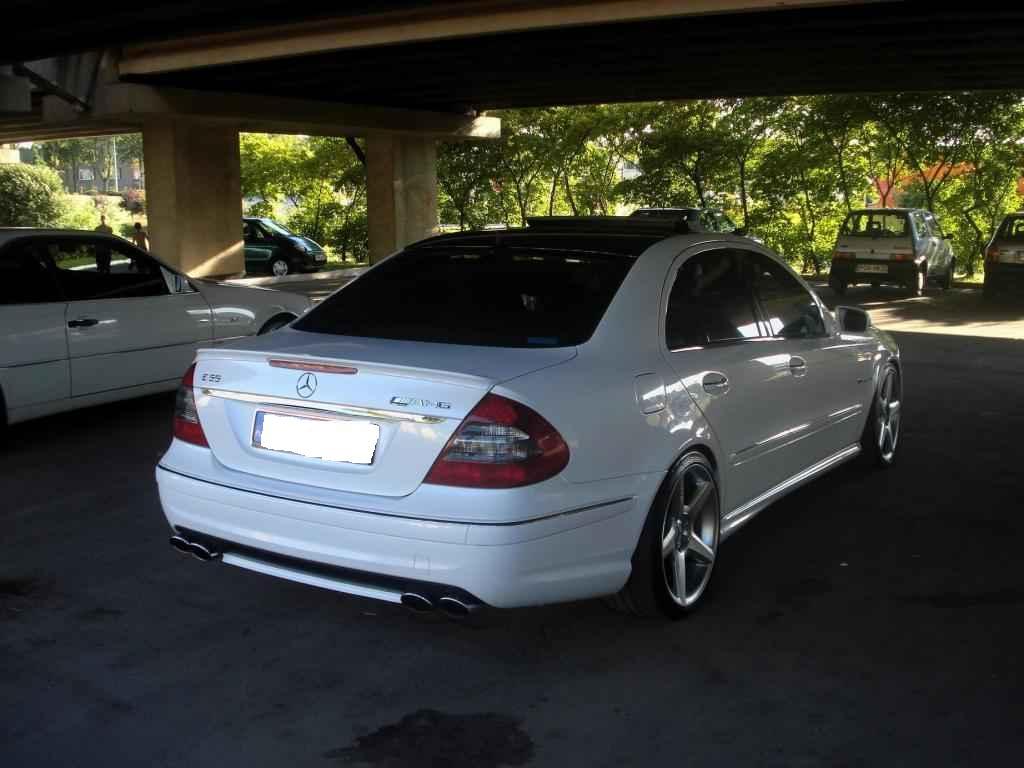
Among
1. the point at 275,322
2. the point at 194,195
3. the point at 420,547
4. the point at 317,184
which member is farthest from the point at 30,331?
the point at 317,184

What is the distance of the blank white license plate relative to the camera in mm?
3988

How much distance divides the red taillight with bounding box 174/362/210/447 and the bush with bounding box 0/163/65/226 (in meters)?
46.9

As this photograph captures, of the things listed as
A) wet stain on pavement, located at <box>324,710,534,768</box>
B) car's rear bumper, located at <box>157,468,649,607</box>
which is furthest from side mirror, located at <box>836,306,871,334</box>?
wet stain on pavement, located at <box>324,710,534,768</box>

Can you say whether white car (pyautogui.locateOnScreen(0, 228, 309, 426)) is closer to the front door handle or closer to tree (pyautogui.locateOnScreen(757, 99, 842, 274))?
the front door handle

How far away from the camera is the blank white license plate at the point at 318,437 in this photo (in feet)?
13.1

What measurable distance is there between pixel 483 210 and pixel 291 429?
3434 centimetres

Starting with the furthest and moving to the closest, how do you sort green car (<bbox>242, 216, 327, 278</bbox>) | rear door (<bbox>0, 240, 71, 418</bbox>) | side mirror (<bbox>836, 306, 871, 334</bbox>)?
green car (<bbox>242, 216, 327, 278</bbox>) < rear door (<bbox>0, 240, 71, 418</bbox>) < side mirror (<bbox>836, 306, 871, 334</bbox>)

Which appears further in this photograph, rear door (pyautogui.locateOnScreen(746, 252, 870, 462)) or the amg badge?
rear door (pyautogui.locateOnScreen(746, 252, 870, 462))

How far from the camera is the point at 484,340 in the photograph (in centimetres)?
445

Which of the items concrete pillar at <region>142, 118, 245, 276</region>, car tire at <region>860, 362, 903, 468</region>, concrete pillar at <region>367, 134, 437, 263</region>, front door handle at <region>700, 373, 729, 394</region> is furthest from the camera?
concrete pillar at <region>367, 134, 437, 263</region>

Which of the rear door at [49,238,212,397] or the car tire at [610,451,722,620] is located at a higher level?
the rear door at [49,238,212,397]

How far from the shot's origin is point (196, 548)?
4.38 metres

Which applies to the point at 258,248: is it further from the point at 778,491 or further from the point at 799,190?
the point at 778,491

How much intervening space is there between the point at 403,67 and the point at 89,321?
1437 cm
